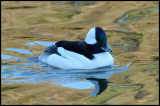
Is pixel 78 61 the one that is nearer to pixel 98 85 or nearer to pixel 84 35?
pixel 98 85

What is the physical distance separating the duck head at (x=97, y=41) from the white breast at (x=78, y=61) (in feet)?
0.57

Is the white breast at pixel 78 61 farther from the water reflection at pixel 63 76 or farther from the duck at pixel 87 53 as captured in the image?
the water reflection at pixel 63 76

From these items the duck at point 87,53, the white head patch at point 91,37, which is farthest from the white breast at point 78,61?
the white head patch at point 91,37

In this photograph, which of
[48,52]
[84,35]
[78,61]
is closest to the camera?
[78,61]

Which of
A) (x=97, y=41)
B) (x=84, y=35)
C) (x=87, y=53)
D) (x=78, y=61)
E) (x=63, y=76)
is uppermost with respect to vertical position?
(x=97, y=41)

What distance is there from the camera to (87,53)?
923 centimetres

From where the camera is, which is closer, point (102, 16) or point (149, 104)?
point (149, 104)

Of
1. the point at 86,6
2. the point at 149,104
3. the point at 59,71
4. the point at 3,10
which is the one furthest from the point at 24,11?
the point at 149,104

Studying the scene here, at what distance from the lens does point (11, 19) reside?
13734 mm

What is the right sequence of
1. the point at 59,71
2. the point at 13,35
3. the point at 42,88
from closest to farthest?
the point at 42,88
the point at 59,71
the point at 13,35

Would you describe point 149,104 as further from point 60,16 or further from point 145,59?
point 60,16

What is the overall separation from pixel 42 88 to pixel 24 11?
6700mm

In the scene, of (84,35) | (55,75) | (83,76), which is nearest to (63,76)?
(55,75)

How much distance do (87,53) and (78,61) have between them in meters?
0.26
